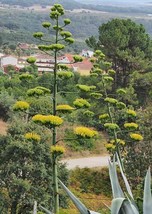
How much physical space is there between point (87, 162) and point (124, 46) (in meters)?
6.74

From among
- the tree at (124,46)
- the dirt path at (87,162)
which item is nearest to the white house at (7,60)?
the tree at (124,46)

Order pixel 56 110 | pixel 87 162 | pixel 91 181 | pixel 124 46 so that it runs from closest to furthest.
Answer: pixel 56 110 < pixel 91 181 < pixel 87 162 < pixel 124 46

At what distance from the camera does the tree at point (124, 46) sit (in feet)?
73.3

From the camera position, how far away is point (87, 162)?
708 inches

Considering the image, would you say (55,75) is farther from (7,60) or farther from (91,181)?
(7,60)

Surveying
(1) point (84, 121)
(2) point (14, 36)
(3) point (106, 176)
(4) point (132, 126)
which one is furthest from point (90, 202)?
(2) point (14, 36)

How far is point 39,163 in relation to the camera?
10820mm

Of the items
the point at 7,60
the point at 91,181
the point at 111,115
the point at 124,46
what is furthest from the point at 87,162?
the point at 7,60

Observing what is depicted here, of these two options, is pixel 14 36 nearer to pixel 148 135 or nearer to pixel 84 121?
pixel 84 121

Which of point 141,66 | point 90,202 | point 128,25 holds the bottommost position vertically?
point 90,202

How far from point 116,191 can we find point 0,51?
74.2m

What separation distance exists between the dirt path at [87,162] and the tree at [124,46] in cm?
532

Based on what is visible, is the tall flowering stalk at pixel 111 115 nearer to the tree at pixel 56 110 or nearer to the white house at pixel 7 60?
the tree at pixel 56 110

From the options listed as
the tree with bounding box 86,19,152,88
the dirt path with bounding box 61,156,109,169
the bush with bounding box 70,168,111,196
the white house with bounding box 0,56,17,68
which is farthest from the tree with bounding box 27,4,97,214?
the white house with bounding box 0,56,17,68
